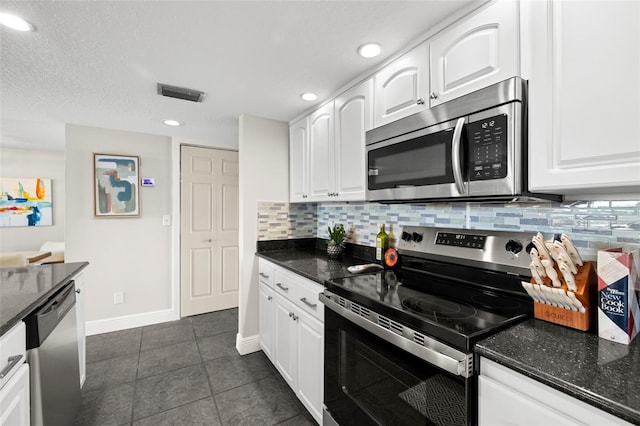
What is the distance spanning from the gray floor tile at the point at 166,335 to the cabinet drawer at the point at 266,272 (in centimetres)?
113

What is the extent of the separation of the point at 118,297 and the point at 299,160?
257 cm

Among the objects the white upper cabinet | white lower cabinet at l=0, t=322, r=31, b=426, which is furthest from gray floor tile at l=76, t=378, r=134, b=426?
the white upper cabinet

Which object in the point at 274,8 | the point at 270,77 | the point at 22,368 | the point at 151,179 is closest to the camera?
the point at 22,368

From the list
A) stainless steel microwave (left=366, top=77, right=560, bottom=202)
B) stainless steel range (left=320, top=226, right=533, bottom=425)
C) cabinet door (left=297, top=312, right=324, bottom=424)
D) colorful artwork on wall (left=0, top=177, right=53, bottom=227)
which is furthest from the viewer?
colorful artwork on wall (left=0, top=177, right=53, bottom=227)

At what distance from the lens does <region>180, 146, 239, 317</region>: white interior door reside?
3459 millimetres

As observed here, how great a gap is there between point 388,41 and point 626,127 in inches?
41.2

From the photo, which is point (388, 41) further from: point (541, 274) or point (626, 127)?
point (541, 274)

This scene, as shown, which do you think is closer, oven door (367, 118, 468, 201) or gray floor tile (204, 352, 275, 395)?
oven door (367, 118, 468, 201)

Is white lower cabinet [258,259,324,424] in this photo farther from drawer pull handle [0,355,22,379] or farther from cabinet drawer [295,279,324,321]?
drawer pull handle [0,355,22,379]

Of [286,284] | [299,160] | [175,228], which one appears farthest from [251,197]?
[175,228]

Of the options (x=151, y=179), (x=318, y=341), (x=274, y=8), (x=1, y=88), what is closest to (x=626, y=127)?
(x=274, y=8)

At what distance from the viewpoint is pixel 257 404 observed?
190cm

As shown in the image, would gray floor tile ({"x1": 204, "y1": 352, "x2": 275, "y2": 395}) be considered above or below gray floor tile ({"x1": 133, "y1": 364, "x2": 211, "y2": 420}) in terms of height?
above

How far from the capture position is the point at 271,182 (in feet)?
8.89
